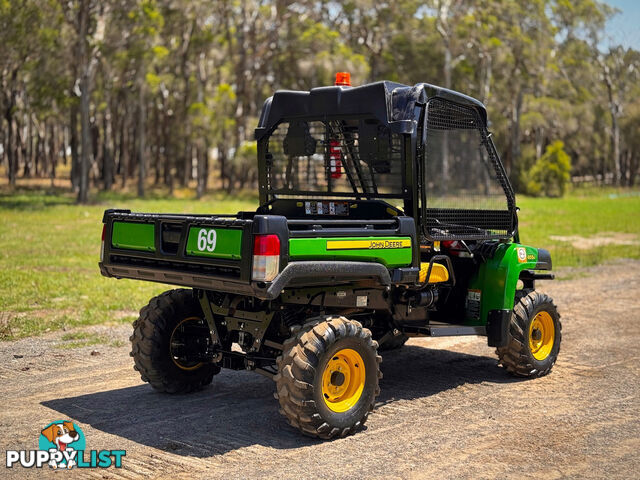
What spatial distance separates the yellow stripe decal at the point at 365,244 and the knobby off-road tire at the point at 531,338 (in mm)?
1698

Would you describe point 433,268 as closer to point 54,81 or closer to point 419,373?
point 419,373

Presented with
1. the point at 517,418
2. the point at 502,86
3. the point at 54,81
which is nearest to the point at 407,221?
the point at 517,418

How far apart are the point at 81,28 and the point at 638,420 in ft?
116

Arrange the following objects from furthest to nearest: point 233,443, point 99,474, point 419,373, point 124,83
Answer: point 124,83
point 419,373
point 233,443
point 99,474

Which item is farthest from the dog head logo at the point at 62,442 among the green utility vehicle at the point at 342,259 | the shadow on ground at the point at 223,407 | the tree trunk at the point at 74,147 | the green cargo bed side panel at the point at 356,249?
the tree trunk at the point at 74,147

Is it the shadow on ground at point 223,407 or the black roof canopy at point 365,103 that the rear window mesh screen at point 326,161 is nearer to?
the black roof canopy at point 365,103

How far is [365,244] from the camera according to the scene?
6453 millimetres

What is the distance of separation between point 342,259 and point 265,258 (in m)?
0.77

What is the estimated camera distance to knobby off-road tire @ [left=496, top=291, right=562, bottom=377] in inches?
311

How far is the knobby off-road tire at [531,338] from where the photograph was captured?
25.9 ft

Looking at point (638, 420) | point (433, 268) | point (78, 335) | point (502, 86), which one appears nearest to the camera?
point (638, 420)

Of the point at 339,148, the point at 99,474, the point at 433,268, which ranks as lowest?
the point at 99,474

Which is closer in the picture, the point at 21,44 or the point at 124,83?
the point at 21,44

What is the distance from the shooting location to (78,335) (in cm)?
1029
